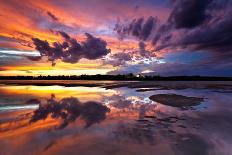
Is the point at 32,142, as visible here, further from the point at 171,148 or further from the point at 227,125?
the point at 227,125

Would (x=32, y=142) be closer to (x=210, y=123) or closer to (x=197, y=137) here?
(x=197, y=137)

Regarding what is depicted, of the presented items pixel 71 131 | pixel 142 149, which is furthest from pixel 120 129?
pixel 142 149

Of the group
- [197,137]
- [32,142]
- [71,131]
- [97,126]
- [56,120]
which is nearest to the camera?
[32,142]

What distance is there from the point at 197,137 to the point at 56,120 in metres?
5.45

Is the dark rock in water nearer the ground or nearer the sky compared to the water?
nearer the sky

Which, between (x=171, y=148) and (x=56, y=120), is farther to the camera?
(x=56, y=120)

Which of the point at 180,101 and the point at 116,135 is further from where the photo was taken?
the point at 180,101

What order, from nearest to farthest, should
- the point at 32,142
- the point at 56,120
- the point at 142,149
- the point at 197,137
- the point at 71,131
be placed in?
the point at 142,149 < the point at 32,142 < the point at 197,137 < the point at 71,131 < the point at 56,120

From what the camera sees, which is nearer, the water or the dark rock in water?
the water

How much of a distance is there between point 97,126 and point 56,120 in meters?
2.05

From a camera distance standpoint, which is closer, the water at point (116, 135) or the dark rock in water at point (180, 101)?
the water at point (116, 135)

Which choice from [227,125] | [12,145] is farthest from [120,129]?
[227,125]

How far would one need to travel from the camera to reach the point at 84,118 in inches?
383

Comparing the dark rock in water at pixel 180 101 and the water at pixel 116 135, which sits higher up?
the dark rock in water at pixel 180 101
